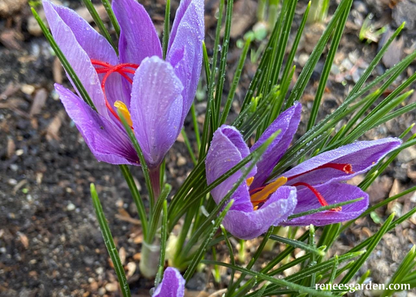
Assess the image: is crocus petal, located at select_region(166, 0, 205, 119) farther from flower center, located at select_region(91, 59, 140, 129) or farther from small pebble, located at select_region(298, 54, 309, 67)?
small pebble, located at select_region(298, 54, 309, 67)

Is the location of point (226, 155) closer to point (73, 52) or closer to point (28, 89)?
point (73, 52)

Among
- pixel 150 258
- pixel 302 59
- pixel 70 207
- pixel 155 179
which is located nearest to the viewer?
pixel 155 179

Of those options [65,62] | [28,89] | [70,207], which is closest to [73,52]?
[65,62]

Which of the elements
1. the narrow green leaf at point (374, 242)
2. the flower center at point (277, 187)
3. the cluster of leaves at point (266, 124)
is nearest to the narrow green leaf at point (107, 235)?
the cluster of leaves at point (266, 124)

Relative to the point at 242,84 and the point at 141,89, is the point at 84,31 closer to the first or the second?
the point at 141,89

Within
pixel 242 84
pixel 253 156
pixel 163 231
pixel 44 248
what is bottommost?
pixel 44 248

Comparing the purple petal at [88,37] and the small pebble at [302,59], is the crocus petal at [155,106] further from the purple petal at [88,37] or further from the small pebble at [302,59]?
the small pebble at [302,59]

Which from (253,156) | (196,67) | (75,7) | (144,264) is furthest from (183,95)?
(75,7)
